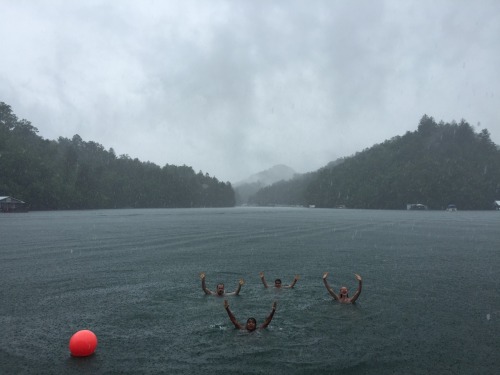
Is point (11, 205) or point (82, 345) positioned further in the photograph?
point (11, 205)

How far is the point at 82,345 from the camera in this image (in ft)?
40.2

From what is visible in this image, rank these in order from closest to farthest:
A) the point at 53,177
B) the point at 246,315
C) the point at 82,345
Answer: the point at 82,345
the point at 246,315
the point at 53,177

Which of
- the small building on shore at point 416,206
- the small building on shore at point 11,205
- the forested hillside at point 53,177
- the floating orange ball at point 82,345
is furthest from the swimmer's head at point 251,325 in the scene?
the small building on shore at point 416,206

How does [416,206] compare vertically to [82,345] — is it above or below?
above

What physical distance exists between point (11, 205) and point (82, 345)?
11041 cm

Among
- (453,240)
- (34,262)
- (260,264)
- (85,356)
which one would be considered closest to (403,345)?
(85,356)

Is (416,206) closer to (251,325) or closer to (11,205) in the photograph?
(11,205)

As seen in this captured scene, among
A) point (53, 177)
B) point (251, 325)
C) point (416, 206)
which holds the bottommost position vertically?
point (251, 325)

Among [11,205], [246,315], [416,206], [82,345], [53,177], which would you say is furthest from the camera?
[416,206]

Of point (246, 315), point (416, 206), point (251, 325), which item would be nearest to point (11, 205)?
point (246, 315)

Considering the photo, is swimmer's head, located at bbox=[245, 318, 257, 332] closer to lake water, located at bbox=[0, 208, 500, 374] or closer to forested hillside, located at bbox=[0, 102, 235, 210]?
lake water, located at bbox=[0, 208, 500, 374]

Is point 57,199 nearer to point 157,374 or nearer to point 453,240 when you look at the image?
point 453,240

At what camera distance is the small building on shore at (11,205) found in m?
102

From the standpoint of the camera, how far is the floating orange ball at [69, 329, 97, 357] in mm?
12259
